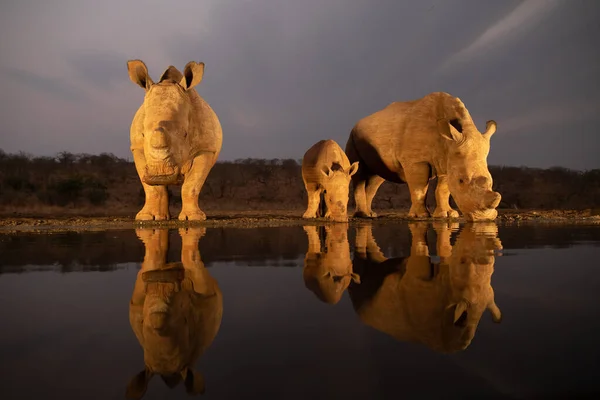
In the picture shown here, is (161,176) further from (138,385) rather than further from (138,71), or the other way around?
(138,385)

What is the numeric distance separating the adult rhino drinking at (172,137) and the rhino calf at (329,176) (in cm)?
239

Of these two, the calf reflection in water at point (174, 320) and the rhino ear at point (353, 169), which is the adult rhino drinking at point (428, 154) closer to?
the rhino ear at point (353, 169)

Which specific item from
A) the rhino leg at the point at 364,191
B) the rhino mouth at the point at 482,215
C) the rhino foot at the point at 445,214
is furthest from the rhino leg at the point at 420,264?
the rhino leg at the point at 364,191

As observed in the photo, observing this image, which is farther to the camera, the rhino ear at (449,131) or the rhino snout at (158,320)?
the rhino ear at (449,131)

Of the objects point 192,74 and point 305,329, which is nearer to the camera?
point 305,329

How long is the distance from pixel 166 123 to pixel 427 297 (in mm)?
6295

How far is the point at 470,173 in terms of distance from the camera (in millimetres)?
7539

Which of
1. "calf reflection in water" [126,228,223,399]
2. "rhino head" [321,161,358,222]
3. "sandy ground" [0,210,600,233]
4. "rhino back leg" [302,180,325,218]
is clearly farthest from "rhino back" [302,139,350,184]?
"calf reflection in water" [126,228,223,399]

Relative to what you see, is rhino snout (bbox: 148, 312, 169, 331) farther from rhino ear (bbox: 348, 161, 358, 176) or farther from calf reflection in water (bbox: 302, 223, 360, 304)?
rhino ear (bbox: 348, 161, 358, 176)

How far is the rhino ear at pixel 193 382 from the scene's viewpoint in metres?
1.01

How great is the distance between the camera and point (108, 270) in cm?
289

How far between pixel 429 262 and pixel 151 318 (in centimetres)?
199

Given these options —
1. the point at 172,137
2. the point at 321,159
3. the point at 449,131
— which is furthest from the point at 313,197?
the point at 172,137

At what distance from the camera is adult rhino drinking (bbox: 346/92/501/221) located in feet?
24.9
